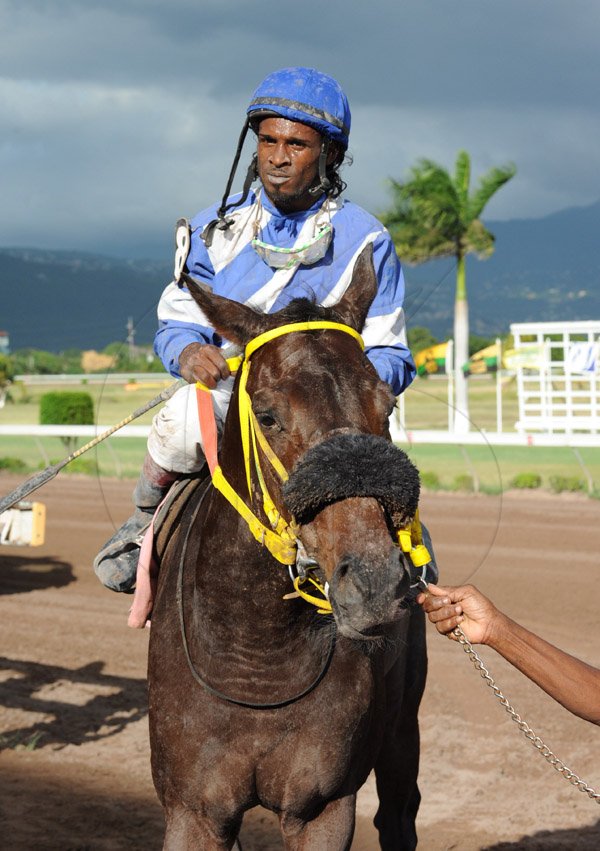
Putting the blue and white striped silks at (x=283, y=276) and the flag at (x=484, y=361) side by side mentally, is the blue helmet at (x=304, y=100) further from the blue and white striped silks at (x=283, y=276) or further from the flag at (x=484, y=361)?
the flag at (x=484, y=361)

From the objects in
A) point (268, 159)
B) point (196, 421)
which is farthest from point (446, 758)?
point (268, 159)

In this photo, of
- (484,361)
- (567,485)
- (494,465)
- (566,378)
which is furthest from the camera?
(484,361)

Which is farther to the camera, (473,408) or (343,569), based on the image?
(473,408)

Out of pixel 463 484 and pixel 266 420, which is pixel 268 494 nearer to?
pixel 266 420

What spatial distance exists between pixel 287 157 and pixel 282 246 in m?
0.28

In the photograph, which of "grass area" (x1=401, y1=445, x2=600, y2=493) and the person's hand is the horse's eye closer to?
the person's hand

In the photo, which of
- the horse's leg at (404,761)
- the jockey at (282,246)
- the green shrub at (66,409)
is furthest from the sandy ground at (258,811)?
the green shrub at (66,409)

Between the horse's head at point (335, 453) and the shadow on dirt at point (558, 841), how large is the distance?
2862mm

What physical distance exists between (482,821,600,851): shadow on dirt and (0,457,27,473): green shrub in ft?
49.7

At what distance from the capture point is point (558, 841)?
5.06 meters

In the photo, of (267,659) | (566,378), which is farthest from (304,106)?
(566,378)

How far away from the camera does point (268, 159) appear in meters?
3.54

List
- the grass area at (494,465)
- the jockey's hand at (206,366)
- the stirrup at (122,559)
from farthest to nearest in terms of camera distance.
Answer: the grass area at (494,465) < the stirrup at (122,559) < the jockey's hand at (206,366)

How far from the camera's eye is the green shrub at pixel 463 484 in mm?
15115
